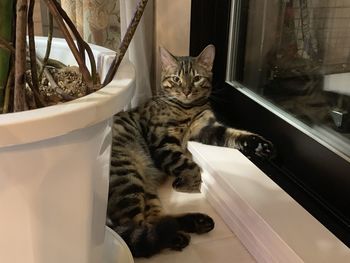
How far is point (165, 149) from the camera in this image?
141 cm

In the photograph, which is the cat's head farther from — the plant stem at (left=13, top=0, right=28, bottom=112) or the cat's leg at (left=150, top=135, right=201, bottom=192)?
the plant stem at (left=13, top=0, right=28, bottom=112)

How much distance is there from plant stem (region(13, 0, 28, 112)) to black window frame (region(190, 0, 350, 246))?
712 millimetres

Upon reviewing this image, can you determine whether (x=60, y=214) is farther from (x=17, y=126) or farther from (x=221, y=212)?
(x=221, y=212)

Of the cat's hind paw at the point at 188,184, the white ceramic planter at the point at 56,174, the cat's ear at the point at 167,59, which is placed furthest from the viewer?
the cat's ear at the point at 167,59

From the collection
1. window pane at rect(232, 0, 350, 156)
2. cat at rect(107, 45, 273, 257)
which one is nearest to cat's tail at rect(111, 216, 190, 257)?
cat at rect(107, 45, 273, 257)

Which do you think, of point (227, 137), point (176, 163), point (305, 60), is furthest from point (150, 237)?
point (305, 60)

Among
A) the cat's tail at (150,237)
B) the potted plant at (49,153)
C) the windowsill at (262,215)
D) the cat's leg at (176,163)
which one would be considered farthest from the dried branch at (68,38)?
the cat's leg at (176,163)

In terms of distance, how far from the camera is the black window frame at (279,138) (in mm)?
1010

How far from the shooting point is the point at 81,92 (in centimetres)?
77

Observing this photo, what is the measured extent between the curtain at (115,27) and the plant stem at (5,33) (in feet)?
2.03

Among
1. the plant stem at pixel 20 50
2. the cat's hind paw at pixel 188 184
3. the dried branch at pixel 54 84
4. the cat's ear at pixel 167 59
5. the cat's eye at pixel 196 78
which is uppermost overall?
the plant stem at pixel 20 50

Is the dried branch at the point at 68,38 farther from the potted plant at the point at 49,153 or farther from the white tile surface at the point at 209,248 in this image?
the white tile surface at the point at 209,248

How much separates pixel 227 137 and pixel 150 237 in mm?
505

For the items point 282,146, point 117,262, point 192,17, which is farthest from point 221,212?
point 192,17
